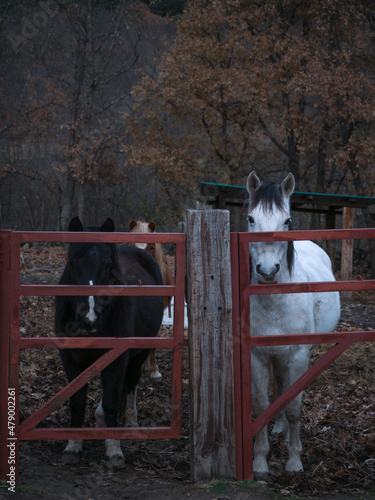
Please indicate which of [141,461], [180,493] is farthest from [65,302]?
[180,493]

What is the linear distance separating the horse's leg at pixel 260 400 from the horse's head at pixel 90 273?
44.4 inches

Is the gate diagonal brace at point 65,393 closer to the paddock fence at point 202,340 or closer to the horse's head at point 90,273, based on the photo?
the paddock fence at point 202,340

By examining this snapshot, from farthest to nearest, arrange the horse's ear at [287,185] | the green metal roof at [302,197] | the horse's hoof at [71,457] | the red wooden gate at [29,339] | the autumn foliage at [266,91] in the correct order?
the autumn foliage at [266,91], the green metal roof at [302,197], the horse's ear at [287,185], the horse's hoof at [71,457], the red wooden gate at [29,339]

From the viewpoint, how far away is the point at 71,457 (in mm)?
4004

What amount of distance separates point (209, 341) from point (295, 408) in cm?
110

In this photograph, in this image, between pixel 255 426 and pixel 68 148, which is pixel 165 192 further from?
pixel 255 426

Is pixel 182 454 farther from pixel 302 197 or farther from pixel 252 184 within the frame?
pixel 302 197

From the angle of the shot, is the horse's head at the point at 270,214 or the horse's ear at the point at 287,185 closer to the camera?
the horse's head at the point at 270,214

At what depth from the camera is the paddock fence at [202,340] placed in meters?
3.28

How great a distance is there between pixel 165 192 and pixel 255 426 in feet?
63.8

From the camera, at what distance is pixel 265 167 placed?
64.9 feet

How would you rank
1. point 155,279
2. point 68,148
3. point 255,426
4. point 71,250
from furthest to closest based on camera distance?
point 68,148 → point 155,279 → point 71,250 → point 255,426

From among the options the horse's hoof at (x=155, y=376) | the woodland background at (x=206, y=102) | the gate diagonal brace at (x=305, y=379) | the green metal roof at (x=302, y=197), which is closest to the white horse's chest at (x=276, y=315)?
the gate diagonal brace at (x=305, y=379)

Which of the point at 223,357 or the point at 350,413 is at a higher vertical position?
the point at 223,357
